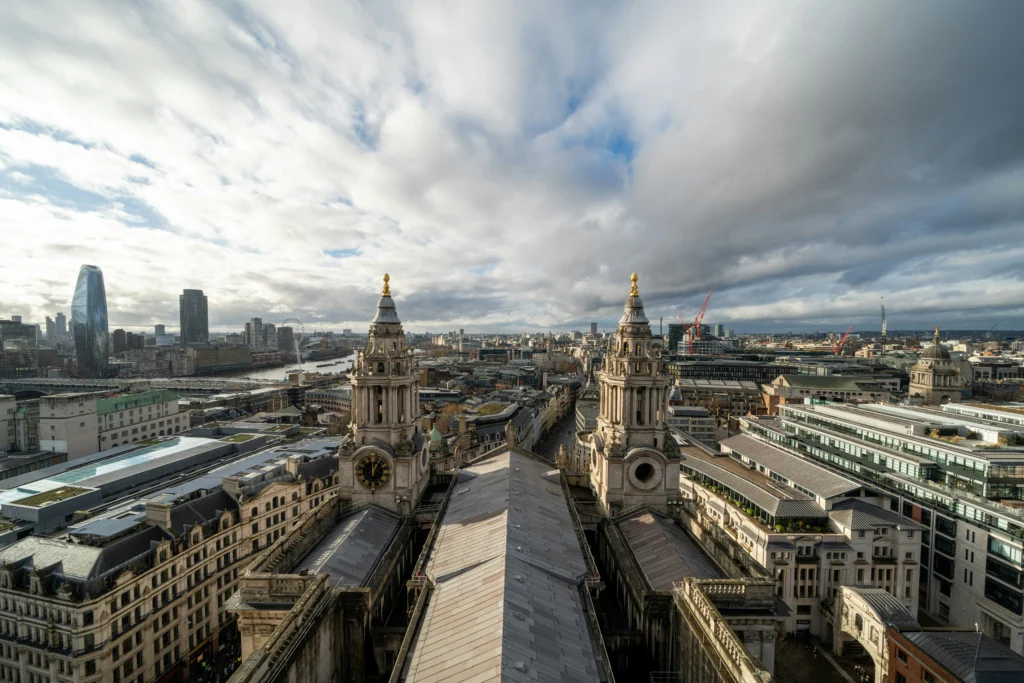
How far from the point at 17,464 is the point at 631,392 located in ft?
242

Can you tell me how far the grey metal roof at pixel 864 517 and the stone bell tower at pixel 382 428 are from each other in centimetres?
3681

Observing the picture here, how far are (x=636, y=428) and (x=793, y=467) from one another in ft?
98.0

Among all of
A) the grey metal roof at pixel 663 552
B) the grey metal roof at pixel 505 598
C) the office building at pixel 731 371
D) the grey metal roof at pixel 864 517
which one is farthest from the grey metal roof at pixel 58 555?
the office building at pixel 731 371

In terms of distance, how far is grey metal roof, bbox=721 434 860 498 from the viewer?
150 ft

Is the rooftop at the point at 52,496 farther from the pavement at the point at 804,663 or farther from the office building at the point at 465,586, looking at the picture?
the pavement at the point at 804,663

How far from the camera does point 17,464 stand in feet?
193

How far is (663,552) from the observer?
2772cm

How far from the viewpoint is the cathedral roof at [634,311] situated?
35.3m

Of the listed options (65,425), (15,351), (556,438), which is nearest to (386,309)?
(65,425)

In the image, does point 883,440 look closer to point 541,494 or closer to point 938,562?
point 938,562

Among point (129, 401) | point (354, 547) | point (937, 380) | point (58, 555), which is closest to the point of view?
point (354, 547)

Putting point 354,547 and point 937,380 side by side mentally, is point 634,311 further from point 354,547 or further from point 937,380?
point 937,380

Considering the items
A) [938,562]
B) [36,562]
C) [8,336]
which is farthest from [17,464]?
[8,336]

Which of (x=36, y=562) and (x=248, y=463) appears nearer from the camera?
(x=36, y=562)
